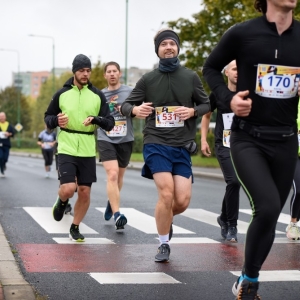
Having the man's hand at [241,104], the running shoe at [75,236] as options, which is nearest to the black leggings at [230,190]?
the running shoe at [75,236]

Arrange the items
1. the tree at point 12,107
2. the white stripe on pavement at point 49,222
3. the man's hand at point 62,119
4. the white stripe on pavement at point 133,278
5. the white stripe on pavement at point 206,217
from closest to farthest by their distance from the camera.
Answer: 1. the white stripe on pavement at point 133,278
2. the man's hand at point 62,119
3. the white stripe on pavement at point 49,222
4. the white stripe on pavement at point 206,217
5. the tree at point 12,107

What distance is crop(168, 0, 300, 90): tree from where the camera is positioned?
35.3 m

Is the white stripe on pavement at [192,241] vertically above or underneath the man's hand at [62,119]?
underneath

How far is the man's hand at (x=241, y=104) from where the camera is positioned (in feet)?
17.2

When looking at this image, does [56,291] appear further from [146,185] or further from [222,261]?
[146,185]

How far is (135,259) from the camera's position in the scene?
26.9ft

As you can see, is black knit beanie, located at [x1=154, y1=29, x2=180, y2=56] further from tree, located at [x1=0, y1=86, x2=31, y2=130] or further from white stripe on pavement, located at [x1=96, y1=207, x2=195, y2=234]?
tree, located at [x1=0, y1=86, x2=31, y2=130]

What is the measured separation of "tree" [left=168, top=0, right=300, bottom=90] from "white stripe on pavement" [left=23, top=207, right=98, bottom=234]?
22471mm

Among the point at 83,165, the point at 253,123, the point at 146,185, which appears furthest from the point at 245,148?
the point at 146,185

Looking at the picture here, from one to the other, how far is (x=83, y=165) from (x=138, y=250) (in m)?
1.22

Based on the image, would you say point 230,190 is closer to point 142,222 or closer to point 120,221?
point 120,221

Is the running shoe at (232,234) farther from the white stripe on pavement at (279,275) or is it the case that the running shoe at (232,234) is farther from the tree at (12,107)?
the tree at (12,107)

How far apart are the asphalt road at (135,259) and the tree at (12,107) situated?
332 ft

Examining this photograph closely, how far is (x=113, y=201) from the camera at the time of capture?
10.9 metres
